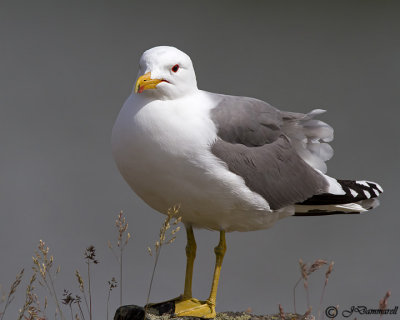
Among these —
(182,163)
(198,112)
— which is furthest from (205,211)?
(198,112)

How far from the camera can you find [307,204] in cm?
247

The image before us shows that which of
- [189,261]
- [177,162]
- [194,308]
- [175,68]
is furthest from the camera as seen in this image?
[189,261]

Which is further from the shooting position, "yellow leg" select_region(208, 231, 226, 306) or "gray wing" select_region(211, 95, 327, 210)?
"yellow leg" select_region(208, 231, 226, 306)

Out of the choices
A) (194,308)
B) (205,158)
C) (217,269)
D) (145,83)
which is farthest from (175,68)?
(194,308)

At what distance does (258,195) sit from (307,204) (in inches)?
11.8

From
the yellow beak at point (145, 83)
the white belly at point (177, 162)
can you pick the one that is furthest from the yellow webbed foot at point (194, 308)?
the yellow beak at point (145, 83)

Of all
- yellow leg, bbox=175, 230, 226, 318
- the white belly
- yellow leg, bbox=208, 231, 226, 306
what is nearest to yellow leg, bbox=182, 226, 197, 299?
yellow leg, bbox=175, 230, 226, 318

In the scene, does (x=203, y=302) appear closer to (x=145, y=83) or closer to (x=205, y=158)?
(x=205, y=158)

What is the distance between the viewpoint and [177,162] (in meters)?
2.07

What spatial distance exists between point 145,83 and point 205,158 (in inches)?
12.4

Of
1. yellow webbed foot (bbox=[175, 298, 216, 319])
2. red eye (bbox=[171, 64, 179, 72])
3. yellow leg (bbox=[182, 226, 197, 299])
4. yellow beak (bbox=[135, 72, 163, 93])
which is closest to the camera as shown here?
yellow beak (bbox=[135, 72, 163, 93])

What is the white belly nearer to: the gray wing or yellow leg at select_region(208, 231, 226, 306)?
the gray wing

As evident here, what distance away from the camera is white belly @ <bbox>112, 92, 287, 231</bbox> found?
81.8 inches

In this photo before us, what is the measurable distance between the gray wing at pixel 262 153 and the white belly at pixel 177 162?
0.18ft
